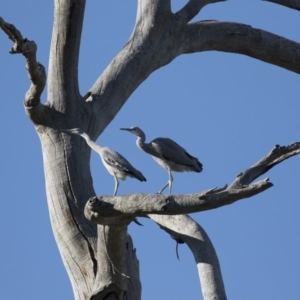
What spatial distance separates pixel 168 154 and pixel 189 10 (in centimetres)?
148

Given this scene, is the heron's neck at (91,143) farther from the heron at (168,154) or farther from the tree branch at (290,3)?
the tree branch at (290,3)

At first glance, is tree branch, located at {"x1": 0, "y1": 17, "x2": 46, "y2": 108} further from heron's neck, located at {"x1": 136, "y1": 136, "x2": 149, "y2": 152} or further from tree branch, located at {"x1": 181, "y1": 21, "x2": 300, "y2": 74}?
heron's neck, located at {"x1": 136, "y1": 136, "x2": 149, "y2": 152}

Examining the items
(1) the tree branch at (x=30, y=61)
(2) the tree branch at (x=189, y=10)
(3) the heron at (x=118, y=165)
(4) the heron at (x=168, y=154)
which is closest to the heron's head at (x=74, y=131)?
(1) the tree branch at (x=30, y=61)

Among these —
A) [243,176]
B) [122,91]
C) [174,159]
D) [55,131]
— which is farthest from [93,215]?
[174,159]

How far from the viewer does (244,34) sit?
33.8 ft

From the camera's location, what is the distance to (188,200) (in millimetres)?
6527

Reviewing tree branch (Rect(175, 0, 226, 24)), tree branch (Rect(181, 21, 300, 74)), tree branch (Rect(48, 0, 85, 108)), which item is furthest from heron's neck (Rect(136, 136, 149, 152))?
tree branch (Rect(48, 0, 85, 108))

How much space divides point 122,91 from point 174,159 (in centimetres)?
180

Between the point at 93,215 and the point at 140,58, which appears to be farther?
the point at 140,58

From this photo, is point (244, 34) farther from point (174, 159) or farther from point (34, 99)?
point (34, 99)

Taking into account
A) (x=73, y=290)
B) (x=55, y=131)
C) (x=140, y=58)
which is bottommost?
(x=73, y=290)

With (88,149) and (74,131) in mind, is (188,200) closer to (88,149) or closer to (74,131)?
(74,131)

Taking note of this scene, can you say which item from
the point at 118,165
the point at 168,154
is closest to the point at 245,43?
the point at 168,154

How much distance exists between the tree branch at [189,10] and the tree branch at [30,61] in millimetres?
A: 1912
